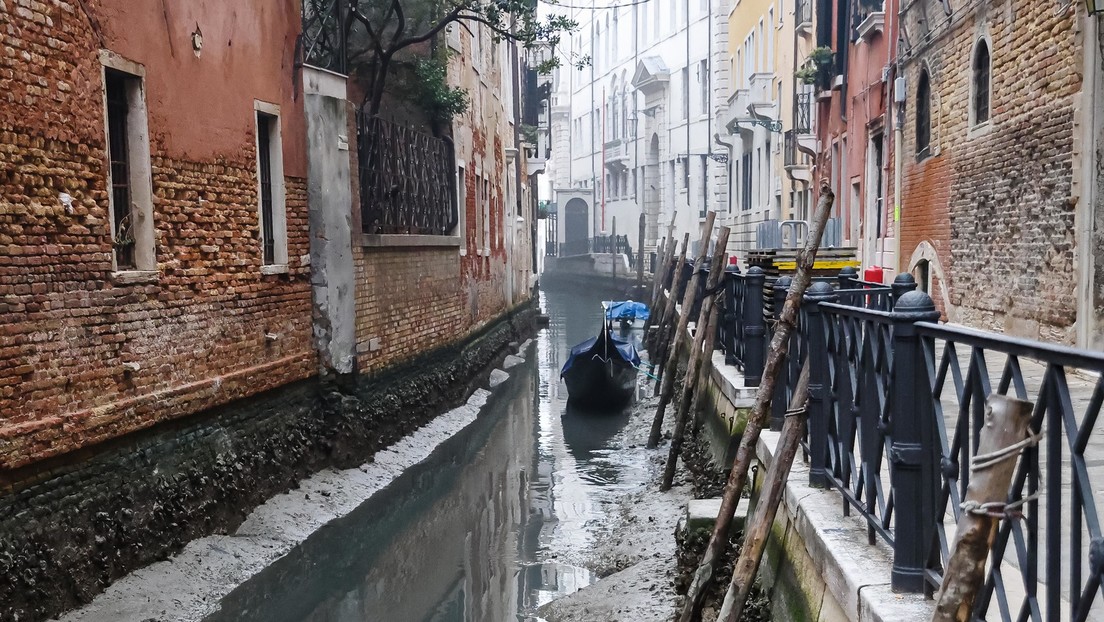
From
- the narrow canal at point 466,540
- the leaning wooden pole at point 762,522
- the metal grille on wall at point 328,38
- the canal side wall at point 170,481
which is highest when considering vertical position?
the metal grille on wall at point 328,38

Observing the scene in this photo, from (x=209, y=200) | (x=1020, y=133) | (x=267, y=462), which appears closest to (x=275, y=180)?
(x=209, y=200)

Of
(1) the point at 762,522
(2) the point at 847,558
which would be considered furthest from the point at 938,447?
(1) the point at 762,522

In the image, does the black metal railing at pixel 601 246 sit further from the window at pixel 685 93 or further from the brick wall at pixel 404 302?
the brick wall at pixel 404 302

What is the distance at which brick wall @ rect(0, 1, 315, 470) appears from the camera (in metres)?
5.41

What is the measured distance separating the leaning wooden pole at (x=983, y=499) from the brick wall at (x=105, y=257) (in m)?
4.45

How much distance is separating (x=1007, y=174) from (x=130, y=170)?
23.8 feet

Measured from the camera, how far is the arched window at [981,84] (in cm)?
1065

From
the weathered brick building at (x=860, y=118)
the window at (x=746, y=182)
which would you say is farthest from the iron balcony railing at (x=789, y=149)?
the window at (x=746, y=182)

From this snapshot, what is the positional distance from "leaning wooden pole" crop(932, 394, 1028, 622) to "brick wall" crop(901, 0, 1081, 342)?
6466 millimetres

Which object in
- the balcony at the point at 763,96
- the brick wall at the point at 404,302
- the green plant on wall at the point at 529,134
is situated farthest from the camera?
the green plant on wall at the point at 529,134

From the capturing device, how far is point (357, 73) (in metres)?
12.7

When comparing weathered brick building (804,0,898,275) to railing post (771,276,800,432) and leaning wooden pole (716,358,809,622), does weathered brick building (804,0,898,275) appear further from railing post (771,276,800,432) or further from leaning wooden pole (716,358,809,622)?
leaning wooden pole (716,358,809,622)

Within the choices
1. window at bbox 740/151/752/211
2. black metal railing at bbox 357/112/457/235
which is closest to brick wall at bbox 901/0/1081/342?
black metal railing at bbox 357/112/457/235

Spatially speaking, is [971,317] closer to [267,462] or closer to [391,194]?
[391,194]
